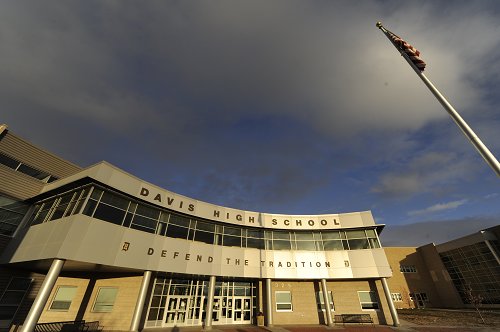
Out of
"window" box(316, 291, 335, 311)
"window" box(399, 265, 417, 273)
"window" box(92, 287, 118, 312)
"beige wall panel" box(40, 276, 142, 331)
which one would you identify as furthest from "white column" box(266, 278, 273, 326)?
"window" box(399, 265, 417, 273)

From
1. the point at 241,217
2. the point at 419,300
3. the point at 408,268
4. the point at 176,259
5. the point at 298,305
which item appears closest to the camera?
the point at 176,259

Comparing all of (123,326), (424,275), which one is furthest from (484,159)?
(424,275)

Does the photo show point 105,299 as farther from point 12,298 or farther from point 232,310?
point 232,310

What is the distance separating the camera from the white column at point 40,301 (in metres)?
11.9

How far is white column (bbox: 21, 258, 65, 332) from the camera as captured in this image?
39.2 feet

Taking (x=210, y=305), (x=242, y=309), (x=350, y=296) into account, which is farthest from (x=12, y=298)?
(x=350, y=296)

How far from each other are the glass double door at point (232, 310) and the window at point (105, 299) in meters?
9.32

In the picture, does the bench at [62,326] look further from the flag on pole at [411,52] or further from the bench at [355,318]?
the flag on pole at [411,52]

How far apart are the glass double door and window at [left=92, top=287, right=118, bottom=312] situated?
932 centimetres

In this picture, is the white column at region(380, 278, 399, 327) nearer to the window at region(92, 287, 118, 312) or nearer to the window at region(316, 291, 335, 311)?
the window at region(316, 291, 335, 311)

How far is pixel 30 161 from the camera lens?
19.0m

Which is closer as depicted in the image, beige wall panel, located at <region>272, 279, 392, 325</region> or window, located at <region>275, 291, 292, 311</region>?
beige wall panel, located at <region>272, 279, 392, 325</region>

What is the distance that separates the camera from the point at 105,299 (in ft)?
61.6

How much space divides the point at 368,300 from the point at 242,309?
13.4m
